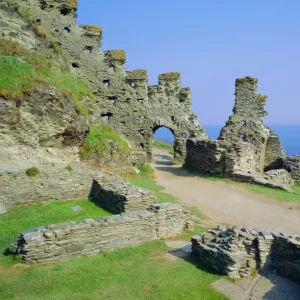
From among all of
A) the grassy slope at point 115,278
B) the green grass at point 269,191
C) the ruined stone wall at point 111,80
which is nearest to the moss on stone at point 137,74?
the ruined stone wall at point 111,80

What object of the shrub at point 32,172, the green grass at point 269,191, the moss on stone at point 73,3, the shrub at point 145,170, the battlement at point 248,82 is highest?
the moss on stone at point 73,3

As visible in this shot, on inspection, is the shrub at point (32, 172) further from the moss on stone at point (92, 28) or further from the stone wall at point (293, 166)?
the moss on stone at point (92, 28)

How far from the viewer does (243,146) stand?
20.7 m

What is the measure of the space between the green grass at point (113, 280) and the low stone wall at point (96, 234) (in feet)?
0.94

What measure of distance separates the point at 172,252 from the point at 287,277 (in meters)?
2.97

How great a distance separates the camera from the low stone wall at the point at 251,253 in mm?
8094

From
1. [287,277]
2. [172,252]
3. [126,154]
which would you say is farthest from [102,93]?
A: [287,277]

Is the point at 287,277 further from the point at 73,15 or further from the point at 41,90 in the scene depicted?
the point at 73,15

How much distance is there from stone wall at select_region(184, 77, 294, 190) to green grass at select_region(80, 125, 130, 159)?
5.08m

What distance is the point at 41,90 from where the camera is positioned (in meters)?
16.2

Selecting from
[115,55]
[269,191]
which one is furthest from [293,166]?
[115,55]

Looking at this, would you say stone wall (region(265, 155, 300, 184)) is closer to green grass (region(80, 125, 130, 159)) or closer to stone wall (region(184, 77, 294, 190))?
stone wall (region(184, 77, 294, 190))

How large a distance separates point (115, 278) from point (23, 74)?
1187 cm

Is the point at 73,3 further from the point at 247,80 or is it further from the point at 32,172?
the point at 32,172
